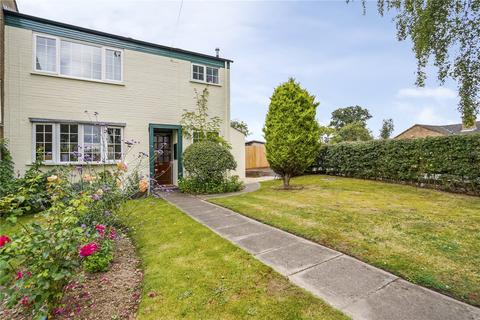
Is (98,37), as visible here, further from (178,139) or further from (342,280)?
(342,280)

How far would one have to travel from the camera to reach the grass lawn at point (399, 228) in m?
3.12

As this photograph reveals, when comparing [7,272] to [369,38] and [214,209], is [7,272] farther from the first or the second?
[369,38]

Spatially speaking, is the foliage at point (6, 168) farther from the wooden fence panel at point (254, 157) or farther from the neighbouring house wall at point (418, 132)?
the neighbouring house wall at point (418, 132)

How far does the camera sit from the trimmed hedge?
855 cm

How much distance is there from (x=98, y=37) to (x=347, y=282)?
1089cm

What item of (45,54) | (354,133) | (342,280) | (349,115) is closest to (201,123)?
(45,54)

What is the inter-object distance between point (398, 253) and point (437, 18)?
6453 millimetres

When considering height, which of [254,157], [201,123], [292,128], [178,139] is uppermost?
[201,123]

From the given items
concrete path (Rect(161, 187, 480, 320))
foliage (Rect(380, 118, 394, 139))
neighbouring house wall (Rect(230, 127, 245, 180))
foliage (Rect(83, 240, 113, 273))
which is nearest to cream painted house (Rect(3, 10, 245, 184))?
neighbouring house wall (Rect(230, 127, 245, 180))

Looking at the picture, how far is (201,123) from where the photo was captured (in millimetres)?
10914

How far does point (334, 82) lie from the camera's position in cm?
1648

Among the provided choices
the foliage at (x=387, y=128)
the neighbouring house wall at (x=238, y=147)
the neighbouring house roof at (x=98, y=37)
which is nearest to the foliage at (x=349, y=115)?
the foliage at (x=387, y=128)

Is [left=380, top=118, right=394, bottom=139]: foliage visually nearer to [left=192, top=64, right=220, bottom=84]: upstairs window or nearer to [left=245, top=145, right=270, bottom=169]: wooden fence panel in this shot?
[left=245, top=145, right=270, bottom=169]: wooden fence panel

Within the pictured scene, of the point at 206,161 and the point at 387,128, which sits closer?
the point at 206,161
